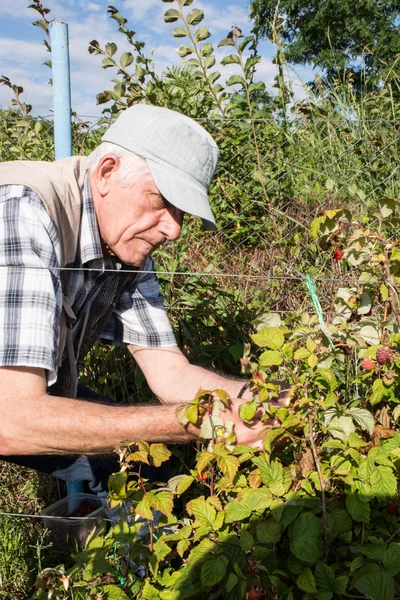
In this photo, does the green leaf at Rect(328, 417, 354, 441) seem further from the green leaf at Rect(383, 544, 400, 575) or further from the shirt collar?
the shirt collar

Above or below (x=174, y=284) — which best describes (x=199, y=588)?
below

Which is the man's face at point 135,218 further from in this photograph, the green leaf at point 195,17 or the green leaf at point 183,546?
the green leaf at point 195,17

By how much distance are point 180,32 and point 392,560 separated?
2.32m

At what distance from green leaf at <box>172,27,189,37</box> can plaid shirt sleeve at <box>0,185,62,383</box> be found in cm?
145

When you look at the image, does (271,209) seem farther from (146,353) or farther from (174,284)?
(146,353)

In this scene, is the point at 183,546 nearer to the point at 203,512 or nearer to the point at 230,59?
the point at 203,512

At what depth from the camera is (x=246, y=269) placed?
11.0ft

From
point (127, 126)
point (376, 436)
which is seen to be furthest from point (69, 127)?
point (376, 436)

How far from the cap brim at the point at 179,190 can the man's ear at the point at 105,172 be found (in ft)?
0.33

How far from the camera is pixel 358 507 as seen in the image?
1272 millimetres

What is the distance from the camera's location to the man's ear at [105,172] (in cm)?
177

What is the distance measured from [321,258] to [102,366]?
1.19 m

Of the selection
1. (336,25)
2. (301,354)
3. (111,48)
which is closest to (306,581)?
(301,354)

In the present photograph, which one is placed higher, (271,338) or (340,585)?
(271,338)
